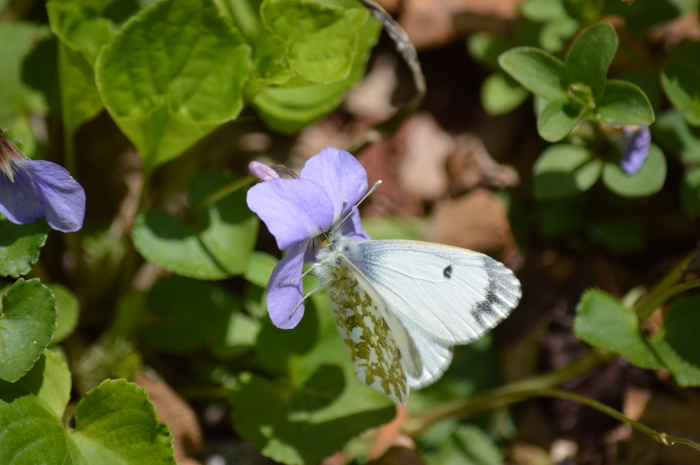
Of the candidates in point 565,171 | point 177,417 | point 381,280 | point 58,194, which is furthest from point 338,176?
point 177,417

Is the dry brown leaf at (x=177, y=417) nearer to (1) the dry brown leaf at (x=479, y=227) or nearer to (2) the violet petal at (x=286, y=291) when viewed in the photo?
(2) the violet petal at (x=286, y=291)

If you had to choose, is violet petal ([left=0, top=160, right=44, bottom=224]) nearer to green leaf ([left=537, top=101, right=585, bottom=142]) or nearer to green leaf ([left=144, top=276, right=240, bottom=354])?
green leaf ([left=144, top=276, right=240, bottom=354])

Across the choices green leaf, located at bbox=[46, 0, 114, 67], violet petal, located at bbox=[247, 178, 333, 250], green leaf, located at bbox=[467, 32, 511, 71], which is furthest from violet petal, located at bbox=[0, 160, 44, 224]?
green leaf, located at bbox=[467, 32, 511, 71]

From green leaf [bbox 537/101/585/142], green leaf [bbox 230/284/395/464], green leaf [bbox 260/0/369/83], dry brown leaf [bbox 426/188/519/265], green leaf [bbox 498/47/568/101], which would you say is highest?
green leaf [bbox 260/0/369/83]

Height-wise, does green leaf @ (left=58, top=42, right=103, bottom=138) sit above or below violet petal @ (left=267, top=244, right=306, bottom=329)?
above

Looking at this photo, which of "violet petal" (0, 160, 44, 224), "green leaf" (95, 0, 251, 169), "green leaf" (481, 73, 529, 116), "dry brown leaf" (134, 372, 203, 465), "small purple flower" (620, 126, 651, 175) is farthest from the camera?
"green leaf" (481, 73, 529, 116)

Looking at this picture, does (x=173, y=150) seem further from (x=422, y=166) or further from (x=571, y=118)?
(x=422, y=166)
